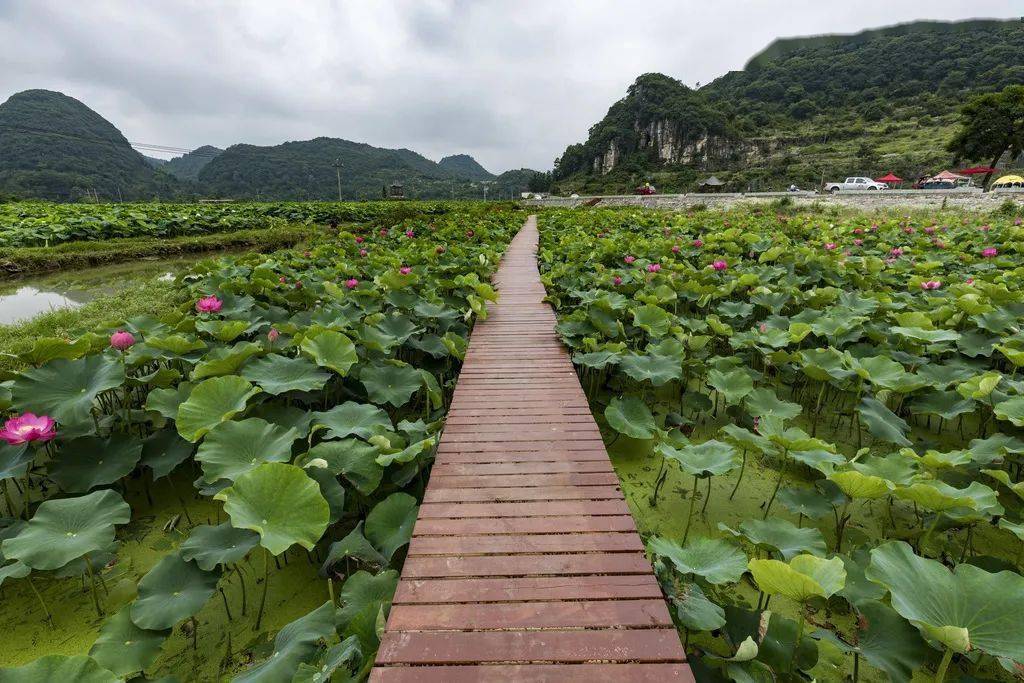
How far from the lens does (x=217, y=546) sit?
1576mm

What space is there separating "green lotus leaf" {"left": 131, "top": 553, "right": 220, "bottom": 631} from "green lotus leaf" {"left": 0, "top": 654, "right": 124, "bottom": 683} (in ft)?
0.90

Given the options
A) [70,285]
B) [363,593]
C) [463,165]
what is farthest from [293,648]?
[463,165]

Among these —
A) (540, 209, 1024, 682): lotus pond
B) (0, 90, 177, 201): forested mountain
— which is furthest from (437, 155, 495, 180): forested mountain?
(540, 209, 1024, 682): lotus pond

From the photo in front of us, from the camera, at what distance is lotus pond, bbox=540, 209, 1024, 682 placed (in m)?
1.26

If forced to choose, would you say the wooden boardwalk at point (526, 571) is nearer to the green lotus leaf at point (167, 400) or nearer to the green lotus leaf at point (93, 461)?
the green lotus leaf at point (167, 400)

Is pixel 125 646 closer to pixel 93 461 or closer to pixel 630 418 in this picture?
pixel 93 461

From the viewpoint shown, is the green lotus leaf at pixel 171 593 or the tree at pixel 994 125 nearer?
the green lotus leaf at pixel 171 593

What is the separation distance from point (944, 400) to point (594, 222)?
10.2 m

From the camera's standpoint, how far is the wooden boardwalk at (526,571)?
1231mm

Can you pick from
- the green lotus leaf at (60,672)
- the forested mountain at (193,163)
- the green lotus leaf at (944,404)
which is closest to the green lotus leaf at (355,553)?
the green lotus leaf at (60,672)

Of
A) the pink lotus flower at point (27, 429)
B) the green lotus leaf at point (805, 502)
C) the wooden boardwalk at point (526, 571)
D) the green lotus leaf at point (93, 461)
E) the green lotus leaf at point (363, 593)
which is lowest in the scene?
the green lotus leaf at point (805, 502)

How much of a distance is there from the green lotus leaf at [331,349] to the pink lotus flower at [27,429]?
1028 mm

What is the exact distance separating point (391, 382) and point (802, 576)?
2.14m

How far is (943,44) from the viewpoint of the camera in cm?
7325
